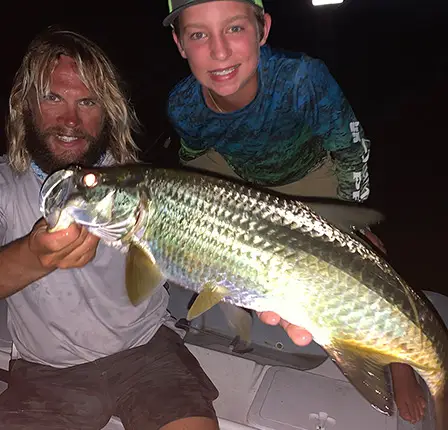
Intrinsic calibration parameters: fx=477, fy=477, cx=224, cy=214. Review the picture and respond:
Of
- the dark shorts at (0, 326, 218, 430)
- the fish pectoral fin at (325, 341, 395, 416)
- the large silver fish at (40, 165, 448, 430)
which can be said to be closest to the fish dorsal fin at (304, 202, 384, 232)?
the large silver fish at (40, 165, 448, 430)

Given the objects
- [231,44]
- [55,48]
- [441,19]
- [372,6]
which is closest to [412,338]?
[231,44]

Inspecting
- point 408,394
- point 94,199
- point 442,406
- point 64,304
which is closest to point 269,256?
point 94,199

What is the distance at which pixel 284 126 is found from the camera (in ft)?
9.42

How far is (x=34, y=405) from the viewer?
234cm

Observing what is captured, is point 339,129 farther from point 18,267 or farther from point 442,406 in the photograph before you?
point 18,267

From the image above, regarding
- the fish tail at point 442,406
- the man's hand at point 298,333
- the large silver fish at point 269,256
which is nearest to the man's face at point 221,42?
the large silver fish at point 269,256

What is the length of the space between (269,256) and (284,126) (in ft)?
4.06

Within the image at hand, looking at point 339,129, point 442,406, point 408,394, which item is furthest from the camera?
point 339,129

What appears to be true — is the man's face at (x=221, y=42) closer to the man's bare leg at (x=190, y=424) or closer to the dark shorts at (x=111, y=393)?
the dark shorts at (x=111, y=393)

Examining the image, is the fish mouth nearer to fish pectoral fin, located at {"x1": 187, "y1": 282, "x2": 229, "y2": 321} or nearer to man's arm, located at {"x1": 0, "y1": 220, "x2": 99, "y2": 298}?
man's arm, located at {"x1": 0, "y1": 220, "x2": 99, "y2": 298}

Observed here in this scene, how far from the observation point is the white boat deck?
256 cm

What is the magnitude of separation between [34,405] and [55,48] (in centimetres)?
184

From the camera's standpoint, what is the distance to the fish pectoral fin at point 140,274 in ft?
6.55

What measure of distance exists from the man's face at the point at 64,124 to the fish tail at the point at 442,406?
198cm
